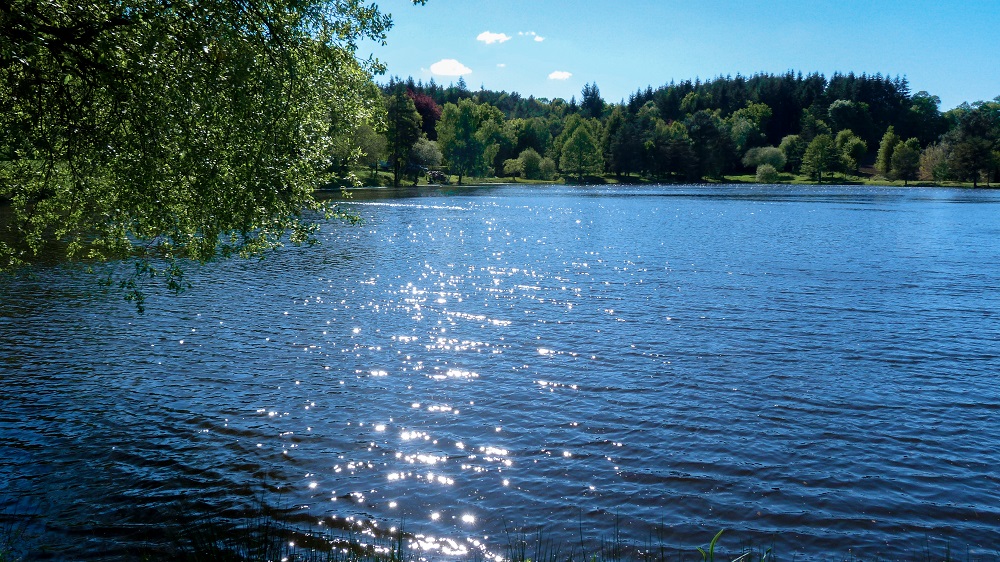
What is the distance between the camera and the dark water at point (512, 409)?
13.7 meters

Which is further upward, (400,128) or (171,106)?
(400,128)

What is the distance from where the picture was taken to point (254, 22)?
15562 mm

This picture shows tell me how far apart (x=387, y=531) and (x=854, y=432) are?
40.5 ft

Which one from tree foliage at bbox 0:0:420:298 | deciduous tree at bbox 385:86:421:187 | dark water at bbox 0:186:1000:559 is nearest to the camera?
dark water at bbox 0:186:1000:559

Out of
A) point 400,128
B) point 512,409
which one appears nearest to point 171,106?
point 512,409

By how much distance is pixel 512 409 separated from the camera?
19469mm

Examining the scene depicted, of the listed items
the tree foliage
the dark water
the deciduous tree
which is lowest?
the dark water

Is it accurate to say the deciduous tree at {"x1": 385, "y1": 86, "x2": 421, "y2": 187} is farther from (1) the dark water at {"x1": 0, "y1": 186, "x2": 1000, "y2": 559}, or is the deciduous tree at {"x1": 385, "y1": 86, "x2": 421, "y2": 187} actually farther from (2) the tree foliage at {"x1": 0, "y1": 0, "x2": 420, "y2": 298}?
(2) the tree foliage at {"x1": 0, "y1": 0, "x2": 420, "y2": 298}

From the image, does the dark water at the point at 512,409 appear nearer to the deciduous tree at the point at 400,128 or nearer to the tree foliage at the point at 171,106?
the tree foliage at the point at 171,106

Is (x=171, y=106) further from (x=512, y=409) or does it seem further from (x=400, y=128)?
(x=400, y=128)

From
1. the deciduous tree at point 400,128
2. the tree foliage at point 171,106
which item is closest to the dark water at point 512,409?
the tree foliage at point 171,106

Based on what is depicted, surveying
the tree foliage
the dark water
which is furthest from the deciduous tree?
the tree foliage

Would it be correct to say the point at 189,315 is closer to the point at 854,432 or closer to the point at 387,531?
the point at 387,531

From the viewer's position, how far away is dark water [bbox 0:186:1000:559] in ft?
44.9
